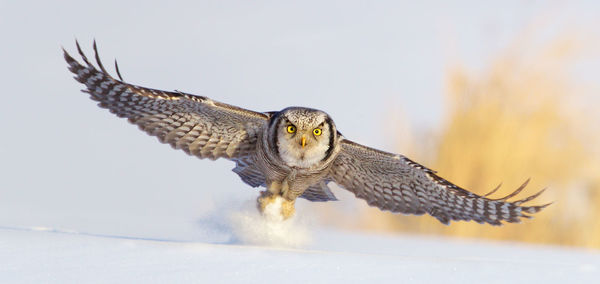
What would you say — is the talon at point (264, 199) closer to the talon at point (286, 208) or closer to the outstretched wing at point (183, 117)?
the talon at point (286, 208)

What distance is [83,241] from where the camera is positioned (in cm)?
389

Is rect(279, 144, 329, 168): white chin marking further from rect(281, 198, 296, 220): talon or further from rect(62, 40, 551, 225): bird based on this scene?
rect(281, 198, 296, 220): talon

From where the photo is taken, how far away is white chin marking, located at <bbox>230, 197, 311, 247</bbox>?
4.88 metres

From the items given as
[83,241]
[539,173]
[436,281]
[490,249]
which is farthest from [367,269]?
[539,173]

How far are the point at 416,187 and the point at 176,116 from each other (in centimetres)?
175

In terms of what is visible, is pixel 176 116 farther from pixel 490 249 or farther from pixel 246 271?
pixel 490 249

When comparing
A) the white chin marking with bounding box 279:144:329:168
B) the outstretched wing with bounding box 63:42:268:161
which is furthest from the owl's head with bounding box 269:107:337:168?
the outstretched wing with bounding box 63:42:268:161

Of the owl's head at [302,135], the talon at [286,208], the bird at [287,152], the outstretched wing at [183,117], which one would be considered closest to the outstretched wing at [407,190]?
the bird at [287,152]

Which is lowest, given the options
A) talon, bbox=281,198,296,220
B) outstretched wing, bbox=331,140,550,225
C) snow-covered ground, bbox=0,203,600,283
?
snow-covered ground, bbox=0,203,600,283

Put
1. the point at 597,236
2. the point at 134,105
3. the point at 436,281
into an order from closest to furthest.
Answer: the point at 436,281, the point at 134,105, the point at 597,236

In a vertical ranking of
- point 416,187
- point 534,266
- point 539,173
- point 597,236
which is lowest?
point 534,266

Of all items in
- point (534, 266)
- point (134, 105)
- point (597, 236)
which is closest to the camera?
point (534, 266)

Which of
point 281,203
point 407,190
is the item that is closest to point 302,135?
point 281,203

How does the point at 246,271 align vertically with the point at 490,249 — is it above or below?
below
